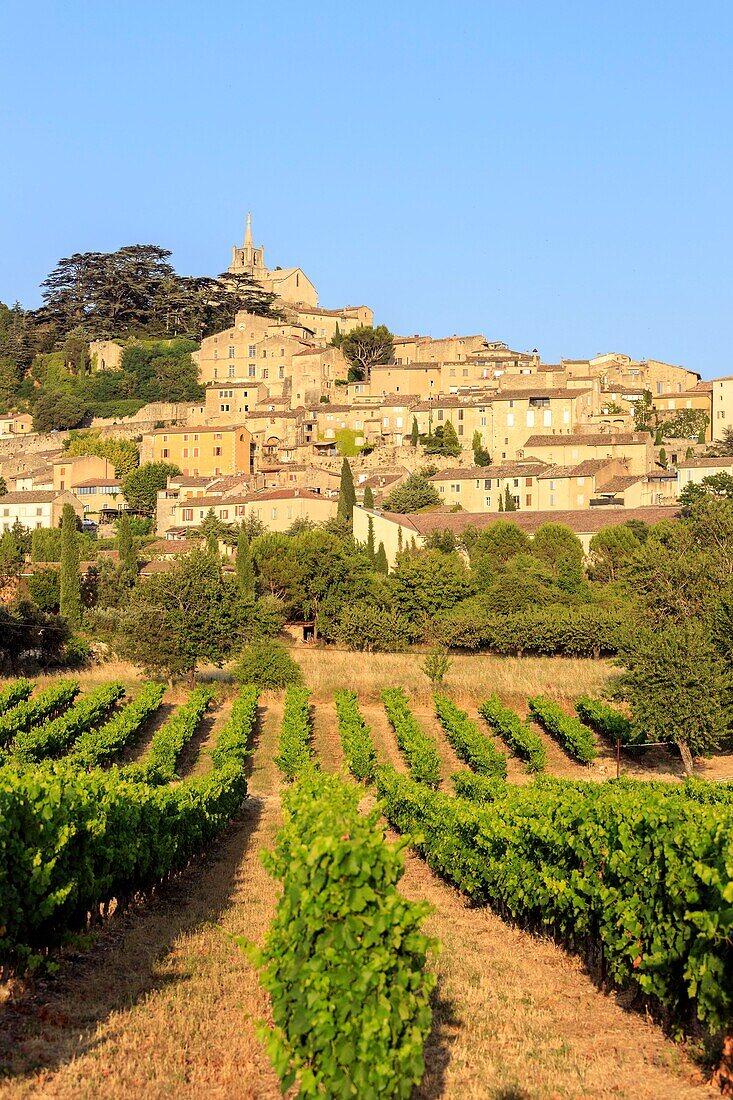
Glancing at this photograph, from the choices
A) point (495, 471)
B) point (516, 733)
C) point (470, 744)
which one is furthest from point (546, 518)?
point (470, 744)

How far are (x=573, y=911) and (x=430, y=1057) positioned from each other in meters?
3.46

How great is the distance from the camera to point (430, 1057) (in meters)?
8.75

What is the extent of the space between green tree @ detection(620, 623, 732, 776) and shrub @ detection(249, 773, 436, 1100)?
20401 mm

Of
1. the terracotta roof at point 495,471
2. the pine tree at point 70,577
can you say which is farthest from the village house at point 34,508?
the pine tree at point 70,577

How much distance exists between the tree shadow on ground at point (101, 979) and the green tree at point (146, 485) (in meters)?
64.3

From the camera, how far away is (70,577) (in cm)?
5078

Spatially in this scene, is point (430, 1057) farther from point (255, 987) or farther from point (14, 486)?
point (14, 486)

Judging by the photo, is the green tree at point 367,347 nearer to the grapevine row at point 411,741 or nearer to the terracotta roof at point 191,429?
the terracotta roof at point 191,429

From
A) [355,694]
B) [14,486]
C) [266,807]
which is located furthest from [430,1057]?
[14,486]

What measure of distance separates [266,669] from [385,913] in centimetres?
3128

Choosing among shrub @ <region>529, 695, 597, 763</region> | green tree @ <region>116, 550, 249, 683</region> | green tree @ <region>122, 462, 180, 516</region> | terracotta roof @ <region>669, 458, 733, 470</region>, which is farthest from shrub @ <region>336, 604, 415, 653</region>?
green tree @ <region>122, 462, 180, 516</region>

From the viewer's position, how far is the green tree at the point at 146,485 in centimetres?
7956

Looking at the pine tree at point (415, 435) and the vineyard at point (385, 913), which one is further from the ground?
the pine tree at point (415, 435)

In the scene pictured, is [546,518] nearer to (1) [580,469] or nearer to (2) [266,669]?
(1) [580,469]
